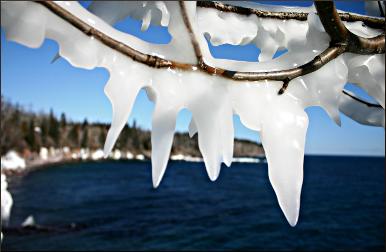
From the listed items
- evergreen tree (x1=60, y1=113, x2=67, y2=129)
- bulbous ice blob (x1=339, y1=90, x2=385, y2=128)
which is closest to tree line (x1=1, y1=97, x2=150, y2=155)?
evergreen tree (x1=60, y1=113, x2=67, y2=129)

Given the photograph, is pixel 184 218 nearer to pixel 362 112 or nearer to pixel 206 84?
pixel 362 112

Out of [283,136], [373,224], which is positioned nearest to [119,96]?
[283,136]

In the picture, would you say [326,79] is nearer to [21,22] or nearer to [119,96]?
[119,96]

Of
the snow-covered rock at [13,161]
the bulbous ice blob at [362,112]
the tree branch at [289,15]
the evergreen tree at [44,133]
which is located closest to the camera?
the tree branch at [289,15]

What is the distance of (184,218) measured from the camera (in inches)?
741

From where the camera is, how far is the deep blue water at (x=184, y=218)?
46.8 ft

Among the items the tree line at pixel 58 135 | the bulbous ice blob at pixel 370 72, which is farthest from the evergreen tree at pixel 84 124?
the bulbous ice blob at pixel 370 72

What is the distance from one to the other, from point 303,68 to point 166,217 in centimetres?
1911

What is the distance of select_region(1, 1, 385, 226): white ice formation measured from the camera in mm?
596

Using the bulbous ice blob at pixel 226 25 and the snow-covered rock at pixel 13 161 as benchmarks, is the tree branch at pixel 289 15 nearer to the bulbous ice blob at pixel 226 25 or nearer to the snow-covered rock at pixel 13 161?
the bulbous ice blob at pixel 226 25

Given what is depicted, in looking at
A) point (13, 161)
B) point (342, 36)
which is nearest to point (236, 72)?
point (342, 36)

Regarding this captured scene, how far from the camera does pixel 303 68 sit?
2.47 feet

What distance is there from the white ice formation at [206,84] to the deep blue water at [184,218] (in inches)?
Answer: 511

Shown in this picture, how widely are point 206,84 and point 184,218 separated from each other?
18719mm
